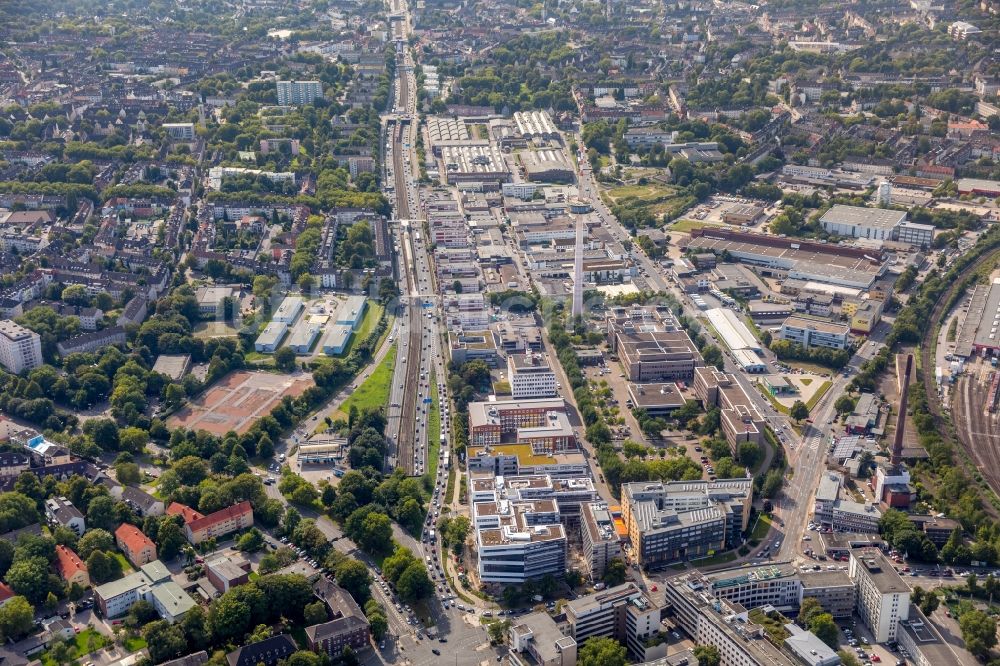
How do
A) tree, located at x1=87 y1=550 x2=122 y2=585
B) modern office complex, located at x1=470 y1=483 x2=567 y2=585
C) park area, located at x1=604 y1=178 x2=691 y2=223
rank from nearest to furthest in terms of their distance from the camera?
tree, located at x1=87 y1=550 x2=122 y2=585, modern office complex, located at x1=470 y1=483 x2=567 y2=585, park area, located at x1=604 y1=178 x2=691 y2=223

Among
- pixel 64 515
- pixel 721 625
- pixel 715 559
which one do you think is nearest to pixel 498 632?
pixel 721 625

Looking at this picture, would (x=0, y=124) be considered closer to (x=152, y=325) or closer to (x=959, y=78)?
(x=152, y=325)

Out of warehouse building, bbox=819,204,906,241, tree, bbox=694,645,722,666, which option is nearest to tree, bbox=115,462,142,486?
tree, bbox=694,645,722,666

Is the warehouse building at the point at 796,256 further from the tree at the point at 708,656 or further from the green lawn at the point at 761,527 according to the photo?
the tree at the point at 708,656

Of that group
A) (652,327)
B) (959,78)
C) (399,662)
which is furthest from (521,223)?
(959,78)

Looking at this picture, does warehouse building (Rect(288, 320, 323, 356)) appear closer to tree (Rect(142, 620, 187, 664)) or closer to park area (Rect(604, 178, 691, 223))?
tree (Rect(142, 620, 187, 664))

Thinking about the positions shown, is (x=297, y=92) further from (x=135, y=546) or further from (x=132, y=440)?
(x=135, y=546)

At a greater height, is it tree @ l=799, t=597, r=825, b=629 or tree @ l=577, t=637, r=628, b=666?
tree @ l=799, t=597, r=825, b=629
